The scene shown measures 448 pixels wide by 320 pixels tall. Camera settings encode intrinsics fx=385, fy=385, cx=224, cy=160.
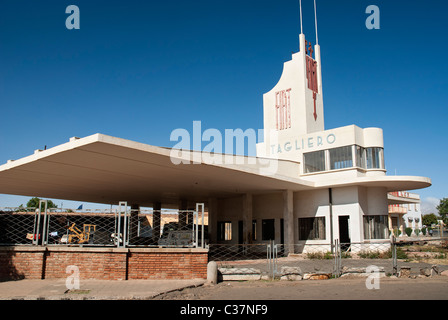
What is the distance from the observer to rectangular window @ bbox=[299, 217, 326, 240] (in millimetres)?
23844

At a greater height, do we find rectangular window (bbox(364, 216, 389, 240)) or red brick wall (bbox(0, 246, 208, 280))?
rectangular window (bbox(364, 216, 389, 240))

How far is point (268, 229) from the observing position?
1049 inches

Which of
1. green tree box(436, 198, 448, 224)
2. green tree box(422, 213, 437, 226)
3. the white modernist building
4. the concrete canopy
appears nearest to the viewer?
the concrete canopy

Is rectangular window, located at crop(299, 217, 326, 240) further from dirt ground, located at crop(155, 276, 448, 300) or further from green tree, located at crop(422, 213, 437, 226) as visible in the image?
green tree, located at crop(422, 213, 437, 226)

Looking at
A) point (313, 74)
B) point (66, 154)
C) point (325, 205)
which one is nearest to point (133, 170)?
point (66, 154)

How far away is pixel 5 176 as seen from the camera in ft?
61.4

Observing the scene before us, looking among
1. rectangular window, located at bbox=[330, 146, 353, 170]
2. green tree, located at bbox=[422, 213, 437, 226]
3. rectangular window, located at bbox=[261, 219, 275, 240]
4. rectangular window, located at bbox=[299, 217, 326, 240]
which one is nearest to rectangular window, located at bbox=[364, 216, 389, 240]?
rectangular window, located at bbox=[299, 217, 326, 240]

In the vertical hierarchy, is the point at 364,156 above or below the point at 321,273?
above

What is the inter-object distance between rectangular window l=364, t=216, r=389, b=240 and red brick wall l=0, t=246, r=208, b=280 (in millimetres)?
14172

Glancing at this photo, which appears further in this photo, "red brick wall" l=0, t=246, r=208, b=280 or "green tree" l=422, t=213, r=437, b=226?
"green tree" l=422, t=213, r=437, b=226

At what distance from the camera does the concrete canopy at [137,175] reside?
44.9 ft
